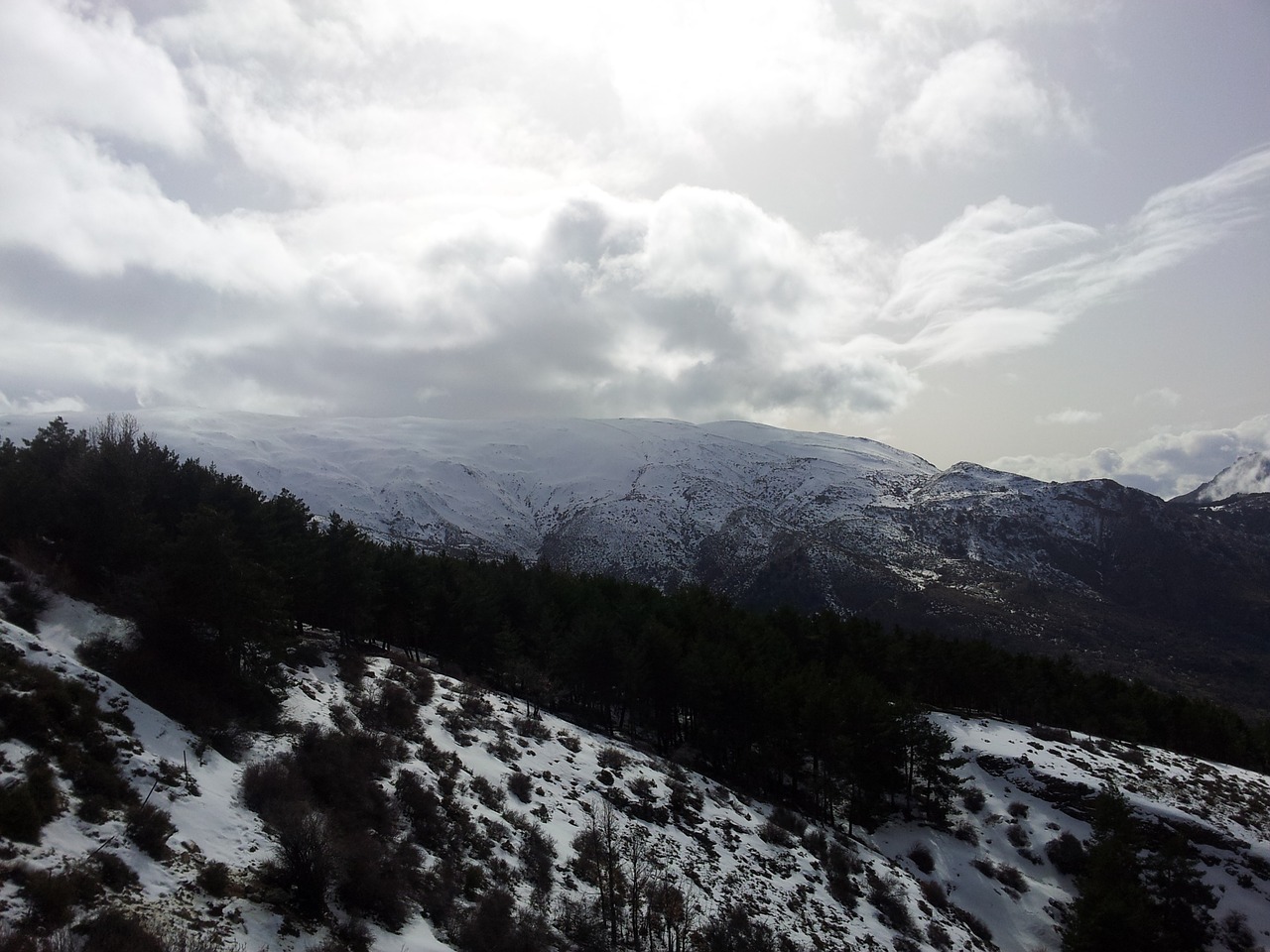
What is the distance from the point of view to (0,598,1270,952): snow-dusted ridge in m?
15.6

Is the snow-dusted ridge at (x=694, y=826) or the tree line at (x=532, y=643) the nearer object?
the snow-dusted ridge at (x=694, y=826)

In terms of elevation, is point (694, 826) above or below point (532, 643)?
below

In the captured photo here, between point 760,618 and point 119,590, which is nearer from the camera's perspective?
point 119,590

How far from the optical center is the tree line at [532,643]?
25.8m

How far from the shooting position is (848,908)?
32.1 m

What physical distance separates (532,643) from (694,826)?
90.1 ft

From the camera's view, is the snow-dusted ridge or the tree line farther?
→ the tree line

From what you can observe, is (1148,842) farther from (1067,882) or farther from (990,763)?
(990,763)

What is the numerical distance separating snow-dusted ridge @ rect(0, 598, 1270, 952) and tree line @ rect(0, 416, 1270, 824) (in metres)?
3.04

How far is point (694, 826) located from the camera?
1340 inches

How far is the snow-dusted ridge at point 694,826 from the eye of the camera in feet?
51.2

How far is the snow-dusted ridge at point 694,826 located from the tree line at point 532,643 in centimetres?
304

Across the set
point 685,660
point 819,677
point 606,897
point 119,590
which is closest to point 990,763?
point 819,677

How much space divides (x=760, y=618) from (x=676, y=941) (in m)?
47.0
